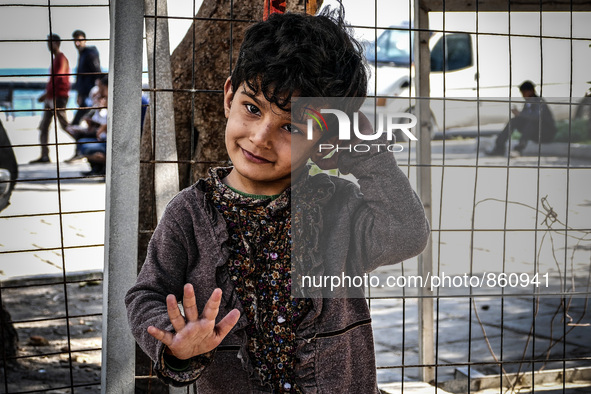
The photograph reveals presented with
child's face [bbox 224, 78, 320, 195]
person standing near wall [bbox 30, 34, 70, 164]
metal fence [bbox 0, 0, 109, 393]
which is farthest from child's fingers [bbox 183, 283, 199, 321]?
person standing near wall [bbox 30, 34, 70, 164]

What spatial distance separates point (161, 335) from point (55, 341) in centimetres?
329

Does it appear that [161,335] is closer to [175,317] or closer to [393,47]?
[175,317]

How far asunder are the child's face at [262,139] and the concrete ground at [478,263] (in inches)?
41.9

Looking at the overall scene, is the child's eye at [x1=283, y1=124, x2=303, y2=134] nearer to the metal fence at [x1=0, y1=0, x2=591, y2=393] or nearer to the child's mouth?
the child's mouth

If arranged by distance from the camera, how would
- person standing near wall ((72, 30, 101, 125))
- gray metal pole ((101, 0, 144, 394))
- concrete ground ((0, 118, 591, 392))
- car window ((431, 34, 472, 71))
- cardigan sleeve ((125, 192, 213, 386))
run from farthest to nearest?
1. car window ((431, 34, 472, 71))
2. person standing near wall ((72, 30, 101, 125))
3. concrete ground ((0, 118, 591, 392))
4. gray metal pole ((101, 0, 144, 394))
5. cardigan sleeve ((125, 192, 213, 386))

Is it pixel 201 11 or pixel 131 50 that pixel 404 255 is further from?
pixel 201 11

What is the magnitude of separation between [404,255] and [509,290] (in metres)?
4.35

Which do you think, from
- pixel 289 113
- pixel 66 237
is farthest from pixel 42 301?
pixel 289 113

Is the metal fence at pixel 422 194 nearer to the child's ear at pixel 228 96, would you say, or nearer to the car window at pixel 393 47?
the child's ear at pixel 228 96

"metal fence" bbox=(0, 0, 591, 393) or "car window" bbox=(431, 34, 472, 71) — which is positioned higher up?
"car window" bbox=(431, 34, 472, 71)

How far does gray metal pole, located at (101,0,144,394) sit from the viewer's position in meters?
2.01

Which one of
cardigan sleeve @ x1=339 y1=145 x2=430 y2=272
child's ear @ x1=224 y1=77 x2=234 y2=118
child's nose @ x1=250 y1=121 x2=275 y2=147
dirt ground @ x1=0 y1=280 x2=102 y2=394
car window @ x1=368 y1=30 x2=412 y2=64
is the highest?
car window @ x1=368 y1=30 x2=412 y2=64

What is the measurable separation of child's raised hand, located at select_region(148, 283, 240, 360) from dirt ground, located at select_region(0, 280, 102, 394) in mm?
1316

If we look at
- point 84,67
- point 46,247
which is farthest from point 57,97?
point 46,247
